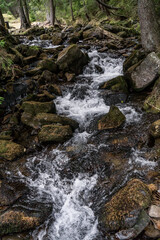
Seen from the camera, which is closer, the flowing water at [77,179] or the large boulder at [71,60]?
the flowing water at [77,179]

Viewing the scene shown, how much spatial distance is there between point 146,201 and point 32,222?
2.39 m

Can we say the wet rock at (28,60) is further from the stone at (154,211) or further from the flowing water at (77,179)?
the stone at (154,211)

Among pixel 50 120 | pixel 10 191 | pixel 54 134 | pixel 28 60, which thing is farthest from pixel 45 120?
pixel 28 60

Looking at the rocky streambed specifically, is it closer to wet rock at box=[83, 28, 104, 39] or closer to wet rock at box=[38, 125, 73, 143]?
wet rock at box=[38, 125, 73, 143]

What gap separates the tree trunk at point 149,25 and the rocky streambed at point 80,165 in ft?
3.11

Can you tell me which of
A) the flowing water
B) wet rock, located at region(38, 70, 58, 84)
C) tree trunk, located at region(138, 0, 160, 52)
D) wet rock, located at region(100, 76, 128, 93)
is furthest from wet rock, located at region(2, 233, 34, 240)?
tree trunk, located at region(138, 0, 160, 52)

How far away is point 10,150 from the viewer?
5.20 m

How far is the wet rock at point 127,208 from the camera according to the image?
9.94ft

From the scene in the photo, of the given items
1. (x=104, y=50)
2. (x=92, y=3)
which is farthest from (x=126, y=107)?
(x=92, y=3)

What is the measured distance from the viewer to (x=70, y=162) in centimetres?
495

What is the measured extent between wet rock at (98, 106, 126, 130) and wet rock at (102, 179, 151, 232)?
8.64 feet

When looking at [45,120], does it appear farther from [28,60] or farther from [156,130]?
[28,60]

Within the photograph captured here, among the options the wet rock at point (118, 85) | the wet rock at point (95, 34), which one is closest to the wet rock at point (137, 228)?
the wet rock at point (118, 85)

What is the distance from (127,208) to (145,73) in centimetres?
572
